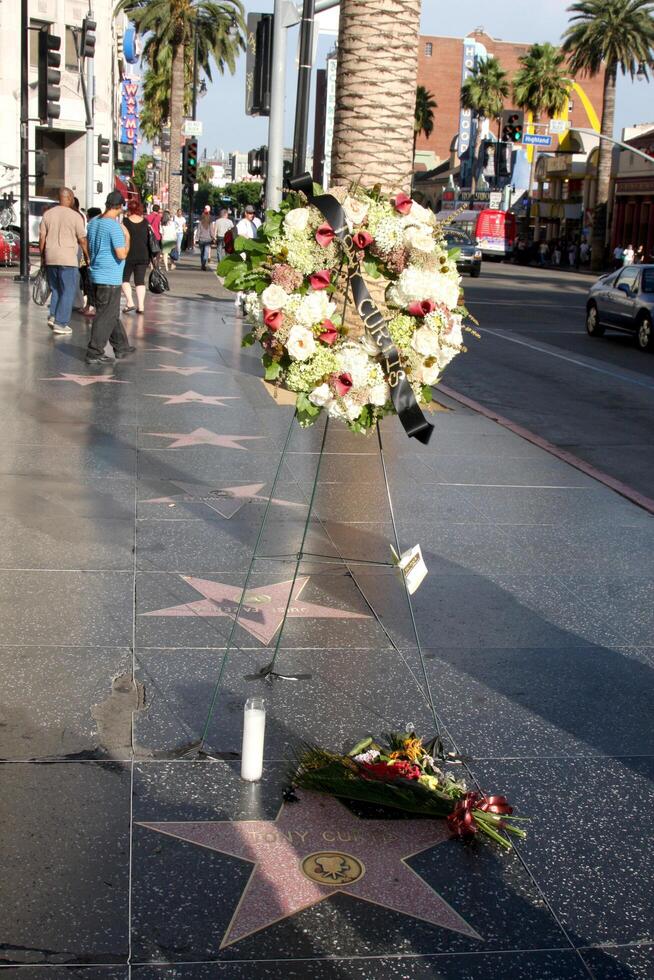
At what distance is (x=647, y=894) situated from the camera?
144 inches


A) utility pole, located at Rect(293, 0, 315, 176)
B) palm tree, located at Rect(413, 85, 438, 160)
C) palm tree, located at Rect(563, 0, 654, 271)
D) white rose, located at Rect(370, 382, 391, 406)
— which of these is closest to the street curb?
utility pole, located at Rect(293, 0, 315, 176)

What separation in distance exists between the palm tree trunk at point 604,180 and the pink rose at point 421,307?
59732 mm

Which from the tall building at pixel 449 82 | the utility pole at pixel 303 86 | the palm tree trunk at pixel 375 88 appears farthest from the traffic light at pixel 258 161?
the tall building at pixel 449 82

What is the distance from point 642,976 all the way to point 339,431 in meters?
8.46

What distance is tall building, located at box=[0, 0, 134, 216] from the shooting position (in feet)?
145

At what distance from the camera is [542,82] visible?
258 feet

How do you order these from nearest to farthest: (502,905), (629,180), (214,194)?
(502,905) → (629,180) → (214,194)

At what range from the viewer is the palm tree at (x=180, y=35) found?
4825 centimetres

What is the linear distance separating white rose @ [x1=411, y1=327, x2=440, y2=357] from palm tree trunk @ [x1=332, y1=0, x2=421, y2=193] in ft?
17.6

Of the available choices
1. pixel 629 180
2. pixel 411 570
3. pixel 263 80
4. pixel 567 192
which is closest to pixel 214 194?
pixel 567 192

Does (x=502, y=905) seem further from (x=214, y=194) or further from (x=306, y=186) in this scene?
(x=214, y=194)

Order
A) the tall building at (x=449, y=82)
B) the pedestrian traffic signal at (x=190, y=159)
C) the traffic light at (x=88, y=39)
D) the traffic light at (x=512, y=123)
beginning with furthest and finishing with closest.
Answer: the tall building at (x=449, y=82) → the pedestrian traffic signal at (x=190, y=159) → the traffic light at (x=512, y=123) → the traffic light at (x=88, y=39)

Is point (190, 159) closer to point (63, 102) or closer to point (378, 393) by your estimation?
point (63, 102)

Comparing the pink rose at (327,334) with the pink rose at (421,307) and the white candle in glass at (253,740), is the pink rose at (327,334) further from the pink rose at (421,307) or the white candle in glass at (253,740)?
the white candle in glass at (253,740)
